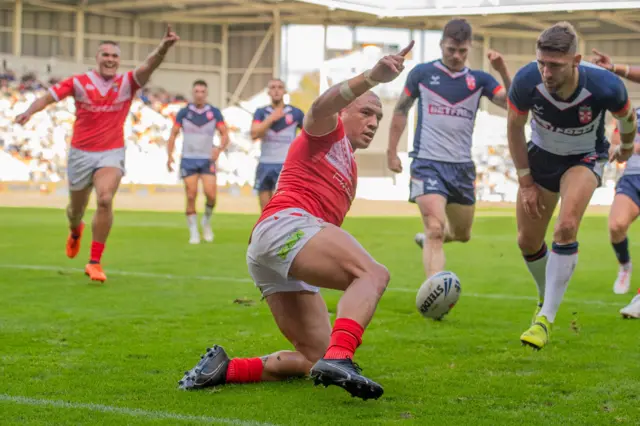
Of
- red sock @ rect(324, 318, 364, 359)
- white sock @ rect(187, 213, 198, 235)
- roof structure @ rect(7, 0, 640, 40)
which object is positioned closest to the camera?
red sock @ rect(324, 318, 364, 359)

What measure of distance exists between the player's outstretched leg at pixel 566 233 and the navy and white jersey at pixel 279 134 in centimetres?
992

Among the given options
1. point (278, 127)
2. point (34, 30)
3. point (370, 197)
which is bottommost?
point (370, 197)

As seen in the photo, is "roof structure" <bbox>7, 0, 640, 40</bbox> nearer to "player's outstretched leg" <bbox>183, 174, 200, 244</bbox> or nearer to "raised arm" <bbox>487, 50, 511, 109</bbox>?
"player's outstretched leg" <bbox>183, 174, 200, 244</bbox>

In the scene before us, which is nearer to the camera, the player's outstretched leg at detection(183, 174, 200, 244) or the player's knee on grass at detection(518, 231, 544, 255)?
the player's knee on grass at detection(518, 231, 544, 255)

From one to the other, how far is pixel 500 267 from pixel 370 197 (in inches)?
1047

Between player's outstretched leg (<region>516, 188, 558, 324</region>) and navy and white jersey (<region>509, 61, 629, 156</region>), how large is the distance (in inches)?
17.2

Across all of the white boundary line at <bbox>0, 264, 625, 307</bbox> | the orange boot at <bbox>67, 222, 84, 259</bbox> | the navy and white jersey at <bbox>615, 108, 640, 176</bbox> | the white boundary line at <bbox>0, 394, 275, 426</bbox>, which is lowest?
the white boundary line at <bbox>0, 264, 625, 307</bbox>

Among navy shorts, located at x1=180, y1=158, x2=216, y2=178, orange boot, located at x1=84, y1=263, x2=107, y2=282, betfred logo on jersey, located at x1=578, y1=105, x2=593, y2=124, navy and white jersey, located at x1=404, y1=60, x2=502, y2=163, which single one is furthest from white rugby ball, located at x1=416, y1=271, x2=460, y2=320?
navy shorts, located at x1=180, y1=158, x2=216, y2=178

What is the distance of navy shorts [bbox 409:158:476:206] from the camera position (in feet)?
30.5

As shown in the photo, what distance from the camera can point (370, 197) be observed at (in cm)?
3978

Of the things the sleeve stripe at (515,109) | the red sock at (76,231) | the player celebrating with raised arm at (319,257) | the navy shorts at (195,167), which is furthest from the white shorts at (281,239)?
the navy shorts at (195,167)

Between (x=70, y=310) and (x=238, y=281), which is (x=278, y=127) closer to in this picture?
(x=238, y=281)

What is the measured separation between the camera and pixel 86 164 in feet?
35.8

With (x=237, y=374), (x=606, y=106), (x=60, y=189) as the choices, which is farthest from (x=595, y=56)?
(x=60, y=189)
